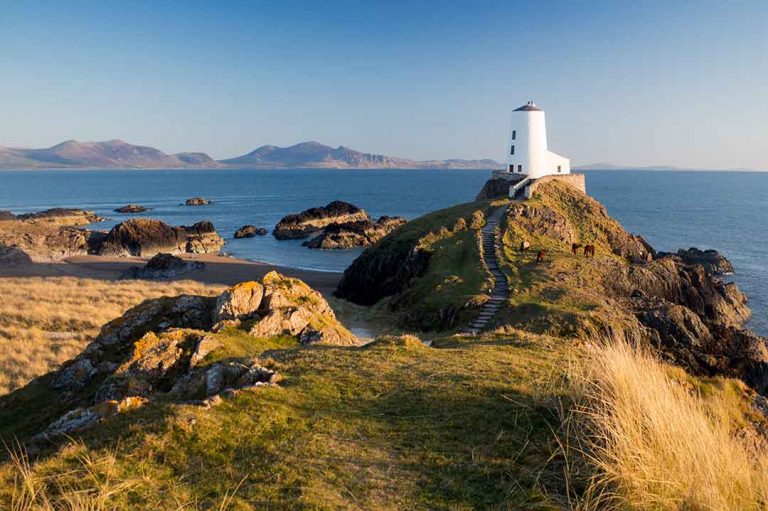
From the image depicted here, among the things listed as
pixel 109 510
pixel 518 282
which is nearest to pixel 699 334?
pixel 518 282

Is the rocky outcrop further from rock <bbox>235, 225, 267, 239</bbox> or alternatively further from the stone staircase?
rock <bbox>235, 225, 267, 239</bbox>

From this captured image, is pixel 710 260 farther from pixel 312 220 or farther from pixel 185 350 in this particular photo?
pixel 185 350

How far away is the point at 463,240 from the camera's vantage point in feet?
146

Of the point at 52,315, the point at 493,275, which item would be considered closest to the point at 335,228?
the point at 493,275

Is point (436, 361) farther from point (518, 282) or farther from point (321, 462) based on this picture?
point (518, 282)

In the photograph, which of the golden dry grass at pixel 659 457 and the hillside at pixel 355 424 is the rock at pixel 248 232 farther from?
the golden dry grass at pixel 659 457

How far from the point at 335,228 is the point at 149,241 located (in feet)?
90.7

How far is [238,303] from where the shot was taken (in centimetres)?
1909

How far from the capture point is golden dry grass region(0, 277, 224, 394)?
2416 cm

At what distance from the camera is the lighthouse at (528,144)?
62.7 meters

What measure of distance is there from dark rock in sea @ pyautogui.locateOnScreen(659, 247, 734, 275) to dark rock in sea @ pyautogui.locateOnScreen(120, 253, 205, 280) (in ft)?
179

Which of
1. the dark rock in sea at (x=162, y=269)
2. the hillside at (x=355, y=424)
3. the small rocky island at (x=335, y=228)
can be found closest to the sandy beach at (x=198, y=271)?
the dark rock in sea at (x=162, y=269)

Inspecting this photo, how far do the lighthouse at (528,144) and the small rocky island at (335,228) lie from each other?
90.2ft

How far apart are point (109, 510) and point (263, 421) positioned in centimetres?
316
